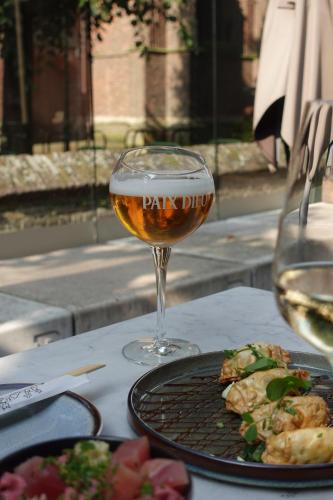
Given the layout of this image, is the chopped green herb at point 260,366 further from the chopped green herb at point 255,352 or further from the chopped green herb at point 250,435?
the chopped green herb at point 250,435

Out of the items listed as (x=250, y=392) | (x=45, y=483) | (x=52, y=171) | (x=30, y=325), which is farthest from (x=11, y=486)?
(x=52, y=171)

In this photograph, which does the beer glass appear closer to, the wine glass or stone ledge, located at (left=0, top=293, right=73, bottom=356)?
the wine glass

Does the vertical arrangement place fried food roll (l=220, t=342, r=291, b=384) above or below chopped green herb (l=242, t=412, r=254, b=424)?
below

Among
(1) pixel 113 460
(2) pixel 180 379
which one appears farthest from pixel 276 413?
(1) pixel 113 460

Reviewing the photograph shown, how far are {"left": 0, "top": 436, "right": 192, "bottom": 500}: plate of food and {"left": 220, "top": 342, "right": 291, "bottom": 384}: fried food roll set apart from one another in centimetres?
48

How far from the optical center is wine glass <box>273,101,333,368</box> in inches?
31.0

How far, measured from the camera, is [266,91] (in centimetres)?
421

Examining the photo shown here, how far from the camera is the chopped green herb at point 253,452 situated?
3.12ft

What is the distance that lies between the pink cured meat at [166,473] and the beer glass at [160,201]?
0.69m

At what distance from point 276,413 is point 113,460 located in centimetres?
38

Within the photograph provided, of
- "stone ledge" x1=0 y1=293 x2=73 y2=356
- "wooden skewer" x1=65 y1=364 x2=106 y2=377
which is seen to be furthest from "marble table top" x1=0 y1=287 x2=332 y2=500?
"stone ledge" x1=0 y1=293 x2=73 y2=356

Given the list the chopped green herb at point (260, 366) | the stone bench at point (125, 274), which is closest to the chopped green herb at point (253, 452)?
the chopped green herb at point (260, 366)

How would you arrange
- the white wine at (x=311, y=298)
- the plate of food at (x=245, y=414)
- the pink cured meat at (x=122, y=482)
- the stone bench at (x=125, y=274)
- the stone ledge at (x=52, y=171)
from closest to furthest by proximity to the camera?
the pink cured meat at (x=122, y=482), the white wine at (x=311, y=298), the plate of food at (x=245, y=414), the stone bench at (x=125, y=274), the stone ledge at (x=52, y=171)

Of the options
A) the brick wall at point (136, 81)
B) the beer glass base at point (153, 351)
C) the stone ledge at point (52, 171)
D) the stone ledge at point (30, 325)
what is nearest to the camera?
the beer glass base at point (153, 351)
